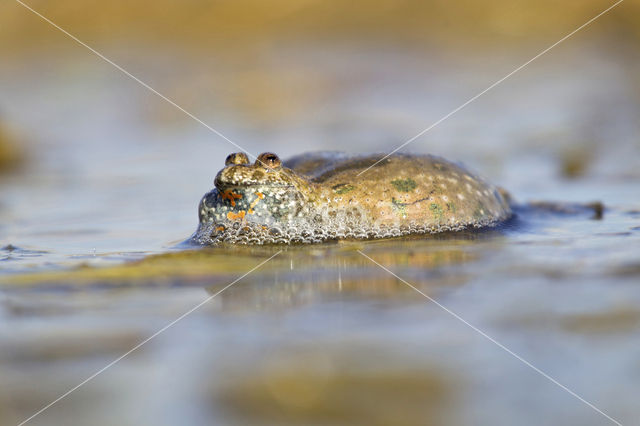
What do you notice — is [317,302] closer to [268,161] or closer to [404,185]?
[268,161]

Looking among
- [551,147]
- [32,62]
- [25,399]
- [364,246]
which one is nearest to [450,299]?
[364,246]

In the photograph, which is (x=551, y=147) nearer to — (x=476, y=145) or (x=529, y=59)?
(x=476, y=145)

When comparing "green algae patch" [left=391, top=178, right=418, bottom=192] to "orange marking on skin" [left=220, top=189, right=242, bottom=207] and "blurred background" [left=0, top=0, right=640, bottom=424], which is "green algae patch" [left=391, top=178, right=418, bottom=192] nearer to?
"blurred background" [left=0, top=0, right=640, bottom=424]

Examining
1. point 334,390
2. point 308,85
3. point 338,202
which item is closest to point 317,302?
point 334,390

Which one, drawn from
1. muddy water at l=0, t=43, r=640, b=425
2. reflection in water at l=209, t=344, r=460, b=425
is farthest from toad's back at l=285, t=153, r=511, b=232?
reflection in water at l=209, t=344, r=460, b=425

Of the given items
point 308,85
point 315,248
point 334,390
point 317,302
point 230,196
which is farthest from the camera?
point 308,85
